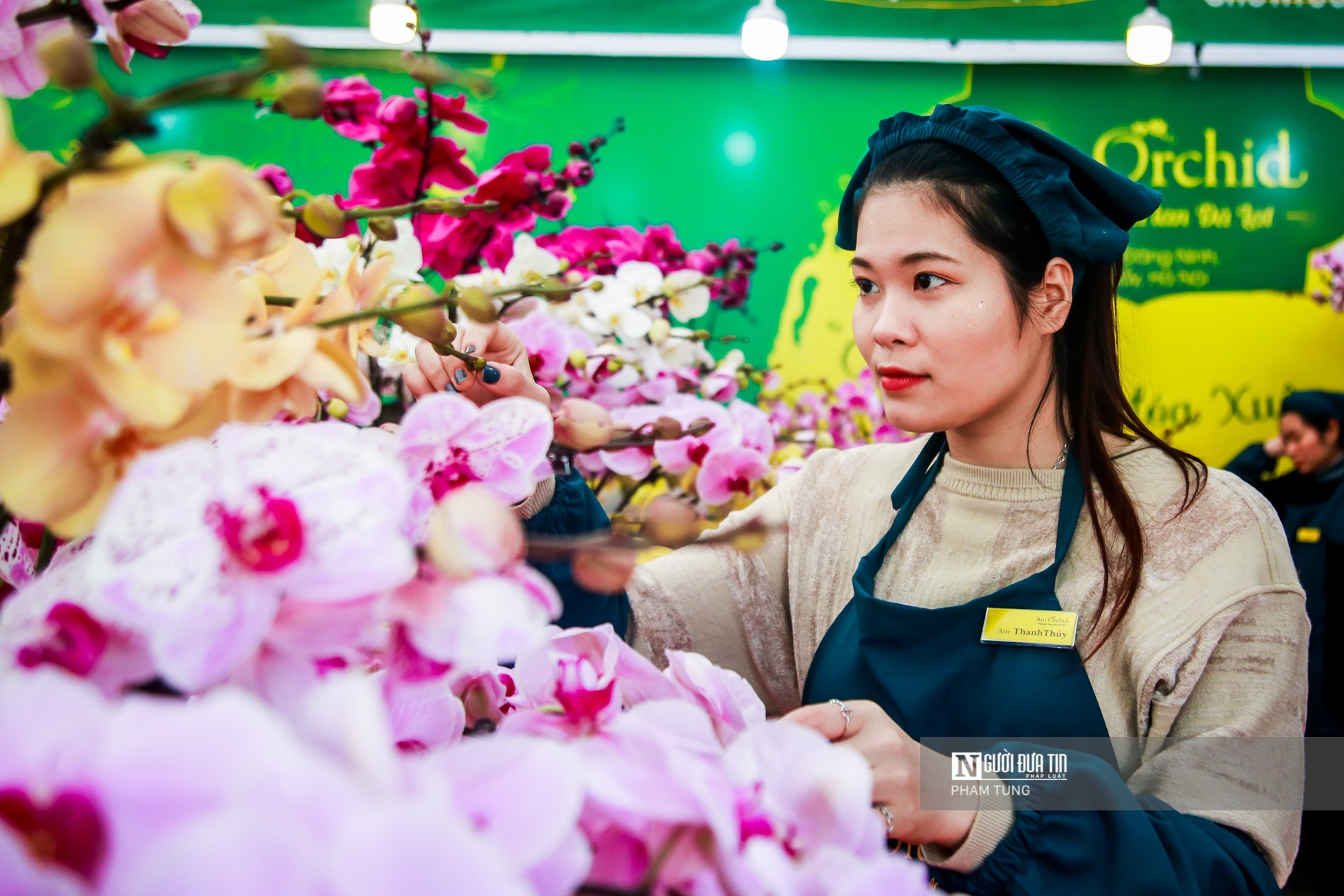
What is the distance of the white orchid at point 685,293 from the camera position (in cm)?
130

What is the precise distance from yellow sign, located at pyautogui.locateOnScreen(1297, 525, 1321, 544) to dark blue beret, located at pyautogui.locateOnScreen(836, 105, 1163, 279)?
2297mm

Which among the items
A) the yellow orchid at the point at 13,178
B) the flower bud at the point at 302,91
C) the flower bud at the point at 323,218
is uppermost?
the flower bud at the point at 302,91

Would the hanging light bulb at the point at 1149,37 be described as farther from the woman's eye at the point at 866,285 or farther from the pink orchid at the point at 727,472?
the pink orchid at the point at 727,472

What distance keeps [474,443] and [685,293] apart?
1.03m

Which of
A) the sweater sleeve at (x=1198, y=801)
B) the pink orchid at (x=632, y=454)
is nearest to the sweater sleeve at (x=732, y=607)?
the pink orchid at (x=632, y=454)

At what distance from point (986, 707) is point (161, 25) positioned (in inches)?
36.2

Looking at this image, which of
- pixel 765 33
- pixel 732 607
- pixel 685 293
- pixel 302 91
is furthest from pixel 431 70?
pixel 765 33

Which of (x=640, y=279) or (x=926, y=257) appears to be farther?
(x=640, y=279)

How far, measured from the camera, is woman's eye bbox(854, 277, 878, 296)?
3.51 ft

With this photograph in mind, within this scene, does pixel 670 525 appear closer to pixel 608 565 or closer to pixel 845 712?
pixel 608 565

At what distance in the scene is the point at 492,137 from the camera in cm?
318

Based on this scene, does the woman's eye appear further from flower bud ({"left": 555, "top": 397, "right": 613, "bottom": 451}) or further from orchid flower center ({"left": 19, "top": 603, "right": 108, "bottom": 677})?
orchid flower center ({"left": 19, "top": 603, "right": 108, "bottom": 677})

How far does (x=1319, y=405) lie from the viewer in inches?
120

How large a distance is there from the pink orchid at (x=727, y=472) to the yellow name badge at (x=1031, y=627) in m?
0.30
